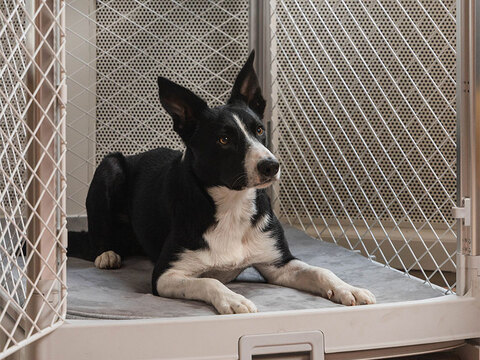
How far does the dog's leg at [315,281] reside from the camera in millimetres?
1370

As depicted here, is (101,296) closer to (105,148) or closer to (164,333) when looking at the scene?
(164,333)

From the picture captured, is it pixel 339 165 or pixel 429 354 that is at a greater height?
pixel 339 165

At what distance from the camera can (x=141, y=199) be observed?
6.22ft

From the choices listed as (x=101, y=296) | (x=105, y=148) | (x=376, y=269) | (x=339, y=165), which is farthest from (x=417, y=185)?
(x=101, y=296)

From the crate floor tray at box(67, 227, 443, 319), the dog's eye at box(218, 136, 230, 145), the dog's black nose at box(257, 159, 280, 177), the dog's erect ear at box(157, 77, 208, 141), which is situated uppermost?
the dog's erect ear at box(157, 77, 208, 141)

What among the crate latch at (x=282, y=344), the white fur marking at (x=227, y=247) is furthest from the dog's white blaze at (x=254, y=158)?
the crate latch at (x=282, y=344)

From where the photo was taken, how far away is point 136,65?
7.48ft

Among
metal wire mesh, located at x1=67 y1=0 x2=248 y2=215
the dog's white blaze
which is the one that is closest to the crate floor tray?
the dog's white blaze

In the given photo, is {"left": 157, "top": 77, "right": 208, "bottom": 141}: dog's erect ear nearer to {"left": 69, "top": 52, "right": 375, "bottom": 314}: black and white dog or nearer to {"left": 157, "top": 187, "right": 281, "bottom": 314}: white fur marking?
{"left": 69, "top": 52, "right": 375, "bottom": 314}: black and white dog

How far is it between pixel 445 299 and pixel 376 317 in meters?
0.16

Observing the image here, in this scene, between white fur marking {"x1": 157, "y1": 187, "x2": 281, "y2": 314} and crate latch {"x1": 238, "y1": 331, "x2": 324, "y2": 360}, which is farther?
white fur marking {"x1": 157, "y1": 187, "x2": 281, "y2": 314}

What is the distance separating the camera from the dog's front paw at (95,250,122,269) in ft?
5.98

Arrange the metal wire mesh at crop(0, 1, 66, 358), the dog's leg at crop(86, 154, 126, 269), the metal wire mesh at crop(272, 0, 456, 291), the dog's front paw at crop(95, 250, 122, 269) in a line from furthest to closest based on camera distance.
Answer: the metal wire mesh at crop(272, 0, 456, 291) < the dog's leg at crop(86, 154, 126, 269) < the dog's front paw at crop(95, 250, 122, 269) < the metal wire mesh at crop(0, 1, 66, 358)

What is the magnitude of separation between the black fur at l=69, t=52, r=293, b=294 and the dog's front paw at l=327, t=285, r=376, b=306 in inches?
9.5
